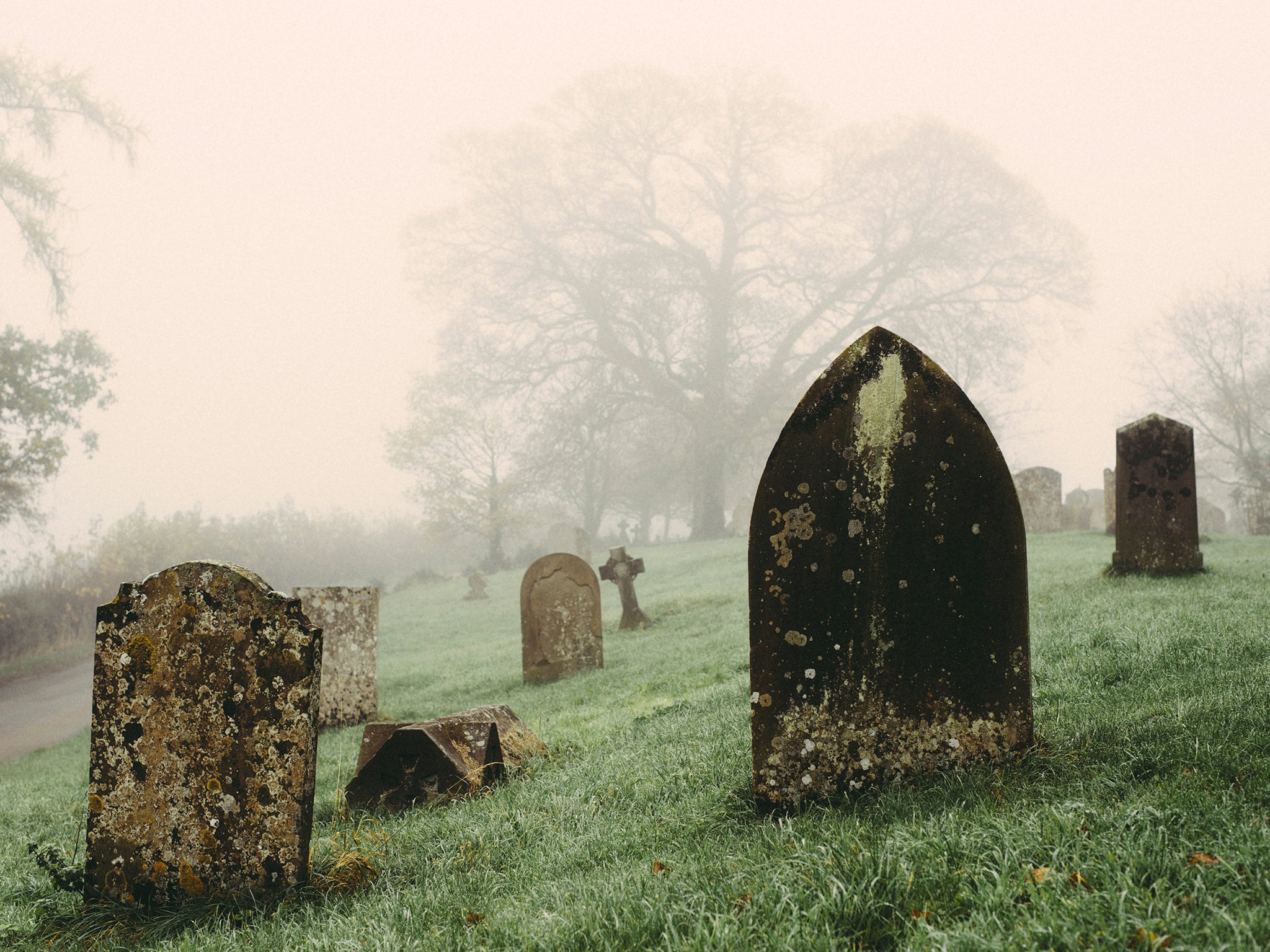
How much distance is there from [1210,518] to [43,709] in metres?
34.3

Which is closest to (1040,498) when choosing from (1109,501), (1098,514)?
(1109,501)

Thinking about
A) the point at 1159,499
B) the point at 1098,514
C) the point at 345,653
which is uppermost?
the point at 1159,499

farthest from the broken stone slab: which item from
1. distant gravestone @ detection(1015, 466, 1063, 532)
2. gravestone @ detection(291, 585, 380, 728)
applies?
distant gravestone @ detection(1015, 466, 1063, 532)

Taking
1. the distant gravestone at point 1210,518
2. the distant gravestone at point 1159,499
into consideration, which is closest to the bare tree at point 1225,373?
the distant gravestone at point 1210,518

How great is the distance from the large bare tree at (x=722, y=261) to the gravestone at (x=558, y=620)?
2208cm

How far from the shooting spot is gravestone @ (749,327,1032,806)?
315cm

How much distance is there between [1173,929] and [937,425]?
2025mm

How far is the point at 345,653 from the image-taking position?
837cm

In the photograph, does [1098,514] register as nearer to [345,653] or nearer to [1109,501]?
[1109,501]

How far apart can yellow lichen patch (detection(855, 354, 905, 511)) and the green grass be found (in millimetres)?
1334

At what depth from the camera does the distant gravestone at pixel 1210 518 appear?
25.1m

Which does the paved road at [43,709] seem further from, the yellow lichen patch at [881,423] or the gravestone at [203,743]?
the yellow lichen patch at [881,423]

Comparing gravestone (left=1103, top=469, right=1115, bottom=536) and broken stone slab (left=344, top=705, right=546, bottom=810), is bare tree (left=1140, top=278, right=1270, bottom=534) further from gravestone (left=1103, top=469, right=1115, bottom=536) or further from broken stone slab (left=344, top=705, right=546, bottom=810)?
broken stone slab (left=344, top=705, right=546, bottom=810)

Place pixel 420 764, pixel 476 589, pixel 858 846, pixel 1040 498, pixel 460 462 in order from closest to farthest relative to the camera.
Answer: pixel 858 846, pixel 420 764, pixel 1040 498, pixel 476 589, pixel 460 462
